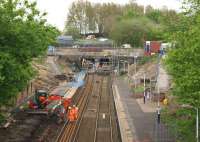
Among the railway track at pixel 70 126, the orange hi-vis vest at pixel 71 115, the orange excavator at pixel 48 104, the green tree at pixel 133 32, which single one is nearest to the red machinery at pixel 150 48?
the green tree at pixel 133 32

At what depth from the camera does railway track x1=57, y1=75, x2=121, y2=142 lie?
37.7 meters

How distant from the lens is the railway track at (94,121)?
124 feet

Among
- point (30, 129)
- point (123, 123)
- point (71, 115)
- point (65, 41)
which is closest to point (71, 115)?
point (71, 115)

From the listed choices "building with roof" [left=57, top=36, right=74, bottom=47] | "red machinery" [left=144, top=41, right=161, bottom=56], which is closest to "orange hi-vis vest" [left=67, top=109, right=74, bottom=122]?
"red machinery" [left=144, top=41, right=161, bottom=56]

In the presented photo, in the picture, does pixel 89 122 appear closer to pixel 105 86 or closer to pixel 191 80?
pixel 191 80

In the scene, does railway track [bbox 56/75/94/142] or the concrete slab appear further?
railway track [bbox 56/75/94/142]

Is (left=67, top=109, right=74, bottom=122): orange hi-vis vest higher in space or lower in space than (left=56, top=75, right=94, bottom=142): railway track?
higher

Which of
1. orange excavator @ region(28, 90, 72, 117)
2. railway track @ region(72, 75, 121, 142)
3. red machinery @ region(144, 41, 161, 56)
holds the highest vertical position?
red machinery @ region(144, 41, 161, 56)

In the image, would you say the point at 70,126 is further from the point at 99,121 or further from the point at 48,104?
the point at 99,121

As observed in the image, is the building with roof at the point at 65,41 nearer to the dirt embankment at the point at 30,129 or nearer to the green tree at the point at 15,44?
the dirt embankment at the point at 30,129

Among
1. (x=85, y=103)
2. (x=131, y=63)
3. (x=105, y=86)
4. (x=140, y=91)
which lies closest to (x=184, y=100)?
(x=85, y=103)

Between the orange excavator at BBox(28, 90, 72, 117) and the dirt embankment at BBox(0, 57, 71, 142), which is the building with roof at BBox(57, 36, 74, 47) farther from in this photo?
the dirt embankment at BBox(0, 57, 71, 142)

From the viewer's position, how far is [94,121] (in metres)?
46.3

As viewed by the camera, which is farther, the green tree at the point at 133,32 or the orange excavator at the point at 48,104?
the green tree at the point at 133,32
